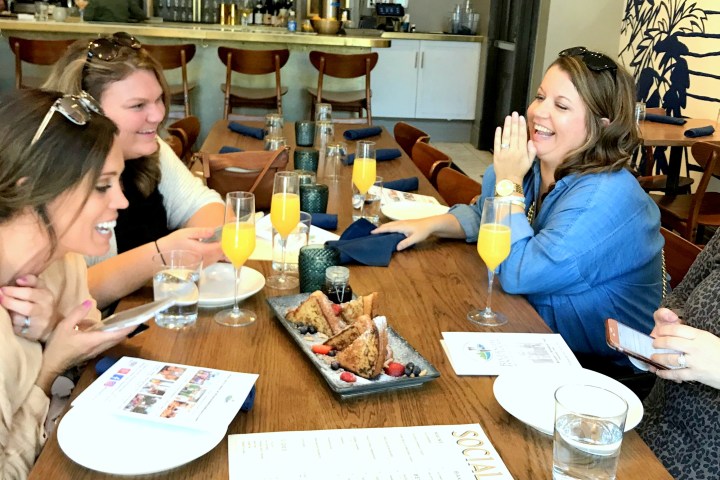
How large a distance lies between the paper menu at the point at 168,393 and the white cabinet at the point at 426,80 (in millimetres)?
6560

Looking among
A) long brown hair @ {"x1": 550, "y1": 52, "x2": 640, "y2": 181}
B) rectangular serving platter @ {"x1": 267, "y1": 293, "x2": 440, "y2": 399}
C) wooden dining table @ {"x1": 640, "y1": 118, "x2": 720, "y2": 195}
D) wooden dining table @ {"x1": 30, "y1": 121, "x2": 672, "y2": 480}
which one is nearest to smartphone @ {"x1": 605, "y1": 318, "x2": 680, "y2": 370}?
wooden dining table @ {"x1": 30, "y1": 121, "x2": 672, "y2": 480}

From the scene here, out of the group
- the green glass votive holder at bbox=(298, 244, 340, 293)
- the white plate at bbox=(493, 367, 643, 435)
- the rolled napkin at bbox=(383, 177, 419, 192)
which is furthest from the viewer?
the rolled napkin at bbox=(383, 177, 419, 192)

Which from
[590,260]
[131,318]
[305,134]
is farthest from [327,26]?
[131,318]

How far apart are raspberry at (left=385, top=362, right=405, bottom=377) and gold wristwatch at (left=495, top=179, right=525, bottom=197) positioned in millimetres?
880

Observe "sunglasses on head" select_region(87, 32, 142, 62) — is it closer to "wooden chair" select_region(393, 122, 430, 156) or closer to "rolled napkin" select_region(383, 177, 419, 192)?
"rolled napkin" select_region(383, 177, 419, 192)

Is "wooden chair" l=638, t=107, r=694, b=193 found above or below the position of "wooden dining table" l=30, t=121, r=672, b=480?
below

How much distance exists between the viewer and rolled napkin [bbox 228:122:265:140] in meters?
3.47

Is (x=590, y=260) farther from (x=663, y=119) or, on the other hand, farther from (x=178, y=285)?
(x=663, y=119)

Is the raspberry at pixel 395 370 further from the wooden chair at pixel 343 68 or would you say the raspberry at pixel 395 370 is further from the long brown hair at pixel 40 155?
the wooden chair at pixel 343 68

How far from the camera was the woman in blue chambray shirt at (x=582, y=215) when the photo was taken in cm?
181

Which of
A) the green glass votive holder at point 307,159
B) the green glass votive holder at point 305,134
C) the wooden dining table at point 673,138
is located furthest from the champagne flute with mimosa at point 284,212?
the wooden dining table at point 673,138

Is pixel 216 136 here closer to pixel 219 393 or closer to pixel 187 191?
pixel 187 191

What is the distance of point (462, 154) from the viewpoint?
7590 millimetres

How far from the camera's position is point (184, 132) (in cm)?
362
